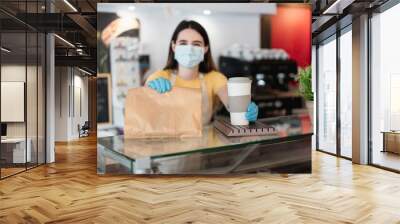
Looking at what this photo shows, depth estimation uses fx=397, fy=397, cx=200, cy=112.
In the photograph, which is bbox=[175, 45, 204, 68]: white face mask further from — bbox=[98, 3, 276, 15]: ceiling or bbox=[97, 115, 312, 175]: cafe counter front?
bbox=[97, 115, 312, 175]: cafe counter front

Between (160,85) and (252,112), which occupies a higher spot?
(160,85)

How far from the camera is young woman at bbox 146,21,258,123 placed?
527cm

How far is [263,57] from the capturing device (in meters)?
5.31

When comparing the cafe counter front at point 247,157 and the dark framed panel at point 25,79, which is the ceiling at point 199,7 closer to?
the dark framed panel at point 25,79

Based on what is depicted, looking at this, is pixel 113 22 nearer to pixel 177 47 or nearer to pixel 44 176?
pixel 177 47

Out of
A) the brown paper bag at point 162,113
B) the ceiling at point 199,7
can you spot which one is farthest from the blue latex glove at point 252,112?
the ceiling at point 199,7

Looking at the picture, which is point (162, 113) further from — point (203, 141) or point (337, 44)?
point (337, 44)

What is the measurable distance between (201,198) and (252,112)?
1.56 metres

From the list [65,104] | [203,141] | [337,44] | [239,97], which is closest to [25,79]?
[203,141]

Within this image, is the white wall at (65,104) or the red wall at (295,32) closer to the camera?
the red wall at (295,32)

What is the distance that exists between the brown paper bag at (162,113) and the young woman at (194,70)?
0.10 meters

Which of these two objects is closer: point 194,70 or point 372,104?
point 194,70

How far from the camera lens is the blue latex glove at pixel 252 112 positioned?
5223 mm

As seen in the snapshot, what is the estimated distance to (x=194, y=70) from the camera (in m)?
5.32
